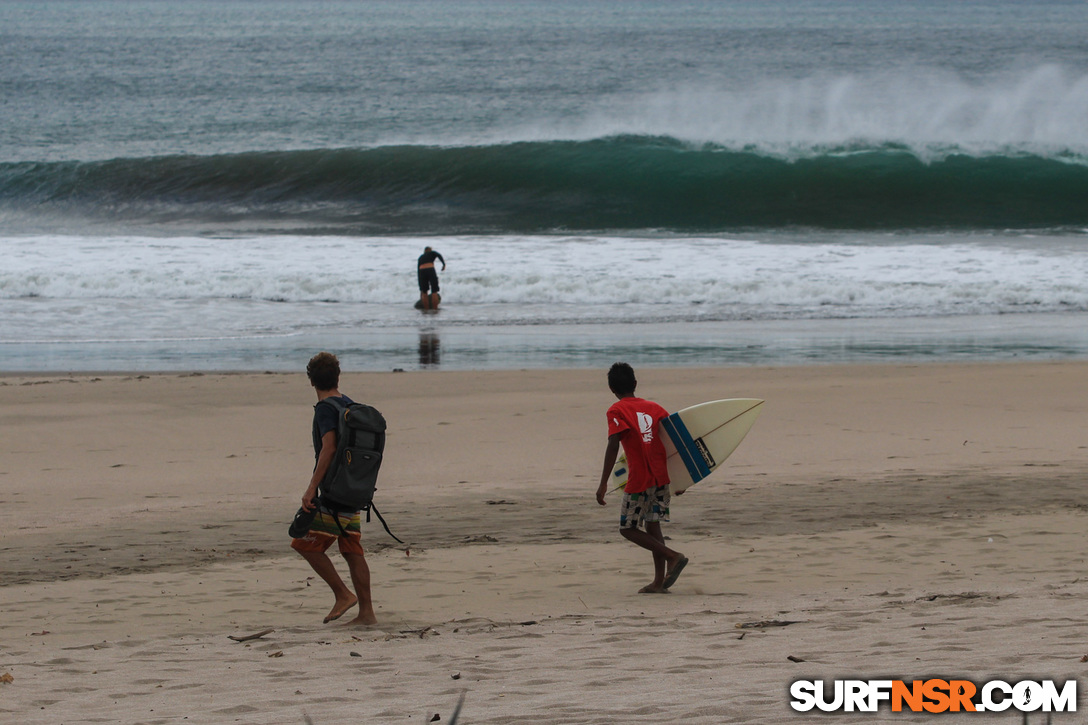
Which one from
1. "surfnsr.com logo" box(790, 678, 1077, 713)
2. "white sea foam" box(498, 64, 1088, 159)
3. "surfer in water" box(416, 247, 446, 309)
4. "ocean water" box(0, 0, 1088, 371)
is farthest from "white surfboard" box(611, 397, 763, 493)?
"white sea foam" box(498, 64, 1088, 159)

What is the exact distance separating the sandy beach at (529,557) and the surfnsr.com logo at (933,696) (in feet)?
0.30

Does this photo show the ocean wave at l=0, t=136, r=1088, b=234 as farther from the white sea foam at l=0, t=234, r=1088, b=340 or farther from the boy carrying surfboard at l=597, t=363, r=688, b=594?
the boy carrying surfboard at l=597, t=363, r=688, b=594

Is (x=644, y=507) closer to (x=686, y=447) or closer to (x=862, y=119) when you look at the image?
(x=686, y=447)

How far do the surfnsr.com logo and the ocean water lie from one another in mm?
8316

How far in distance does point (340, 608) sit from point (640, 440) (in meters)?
1.47

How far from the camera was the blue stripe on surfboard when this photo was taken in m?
5.35

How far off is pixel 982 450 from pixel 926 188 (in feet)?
71.0

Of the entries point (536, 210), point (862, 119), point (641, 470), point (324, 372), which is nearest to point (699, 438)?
point (641, 470)

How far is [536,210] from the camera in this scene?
27.1 metres

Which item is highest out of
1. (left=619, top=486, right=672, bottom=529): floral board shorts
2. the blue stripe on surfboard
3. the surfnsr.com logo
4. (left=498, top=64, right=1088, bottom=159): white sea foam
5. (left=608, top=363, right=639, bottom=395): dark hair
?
(left=498, top=64, right=1088, bottom=159): white sea foam

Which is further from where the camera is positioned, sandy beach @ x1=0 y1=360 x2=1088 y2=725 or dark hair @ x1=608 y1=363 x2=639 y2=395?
dark hair @ x1=608 y1=363 x2=639 y2=395

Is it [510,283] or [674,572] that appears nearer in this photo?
[674,572]

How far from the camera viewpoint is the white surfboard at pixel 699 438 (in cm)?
537

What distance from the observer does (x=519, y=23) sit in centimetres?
9956
